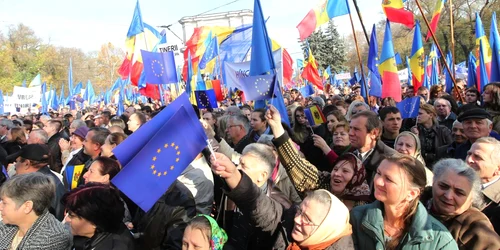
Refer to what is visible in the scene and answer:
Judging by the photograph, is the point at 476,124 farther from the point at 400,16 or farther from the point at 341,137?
the point at 400,16

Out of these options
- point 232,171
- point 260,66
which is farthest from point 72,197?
point 260,66

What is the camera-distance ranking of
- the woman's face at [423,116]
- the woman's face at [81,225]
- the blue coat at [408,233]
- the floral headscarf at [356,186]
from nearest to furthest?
the blue coat at [408,233], the woman's face at [81,225], the floral headscarf at [356,186], the woman's face at [423,116]

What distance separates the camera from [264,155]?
319 centimetres

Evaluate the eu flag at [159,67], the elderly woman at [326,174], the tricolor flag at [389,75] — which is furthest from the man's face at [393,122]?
the eu flag at [159,67]

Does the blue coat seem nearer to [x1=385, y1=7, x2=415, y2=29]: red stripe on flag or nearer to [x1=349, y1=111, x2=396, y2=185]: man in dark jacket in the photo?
[x1=349, y1=111, x2=396, y2=185]: man in dark jacket

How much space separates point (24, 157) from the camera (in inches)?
165

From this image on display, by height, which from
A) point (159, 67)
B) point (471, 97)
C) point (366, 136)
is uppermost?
point (159, 67)

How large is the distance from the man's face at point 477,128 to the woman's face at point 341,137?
123cm

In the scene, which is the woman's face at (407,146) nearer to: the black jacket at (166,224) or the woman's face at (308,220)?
the woman's face at (308,220)

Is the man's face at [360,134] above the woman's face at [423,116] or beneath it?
above

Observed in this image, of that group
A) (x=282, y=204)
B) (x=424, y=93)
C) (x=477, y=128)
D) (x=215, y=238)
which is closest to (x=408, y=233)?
(x=282, y=204)

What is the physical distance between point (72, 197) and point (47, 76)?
2002 inches

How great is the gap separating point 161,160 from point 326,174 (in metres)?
1.45

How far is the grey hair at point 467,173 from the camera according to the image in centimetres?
273
